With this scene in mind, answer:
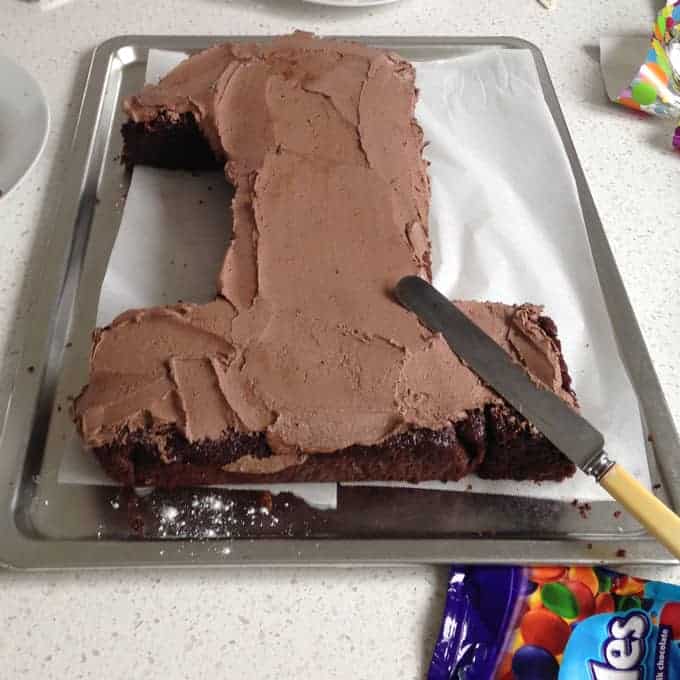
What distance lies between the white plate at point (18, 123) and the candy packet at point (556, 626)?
104cm

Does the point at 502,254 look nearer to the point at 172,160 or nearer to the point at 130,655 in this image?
the point at 172,160

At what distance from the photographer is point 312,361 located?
38.6 inches

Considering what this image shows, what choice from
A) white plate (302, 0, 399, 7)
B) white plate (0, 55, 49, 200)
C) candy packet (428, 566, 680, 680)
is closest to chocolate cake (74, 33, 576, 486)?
candy packet (428, 566, 680, 680)

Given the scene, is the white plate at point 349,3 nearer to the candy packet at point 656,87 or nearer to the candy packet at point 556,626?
the candy packet at point 656,87

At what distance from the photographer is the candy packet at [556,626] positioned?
2.87ft

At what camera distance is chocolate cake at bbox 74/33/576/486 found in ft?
3.08

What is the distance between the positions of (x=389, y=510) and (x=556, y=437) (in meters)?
0.25

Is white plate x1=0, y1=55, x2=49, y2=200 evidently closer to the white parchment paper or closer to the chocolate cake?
the white parchment paper

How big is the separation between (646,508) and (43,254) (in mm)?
1017

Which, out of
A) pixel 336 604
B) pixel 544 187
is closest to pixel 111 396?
pixel 336 604

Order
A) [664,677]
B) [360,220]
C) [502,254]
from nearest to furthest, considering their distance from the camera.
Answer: [664,677] < [360,220] < [502,254]

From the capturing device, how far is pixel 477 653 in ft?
2.92

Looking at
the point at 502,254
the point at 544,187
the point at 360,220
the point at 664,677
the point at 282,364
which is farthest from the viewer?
the point at 544,187

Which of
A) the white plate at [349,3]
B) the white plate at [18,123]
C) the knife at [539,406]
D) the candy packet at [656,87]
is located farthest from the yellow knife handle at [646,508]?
the white plate at [349,3]
